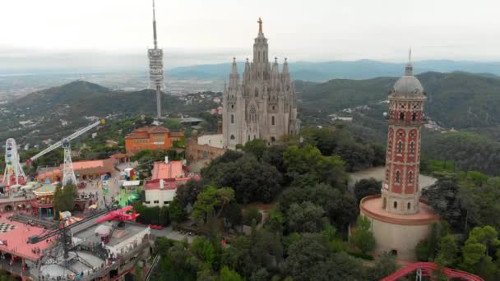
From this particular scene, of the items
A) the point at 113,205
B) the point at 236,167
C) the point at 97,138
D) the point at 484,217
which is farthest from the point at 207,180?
the point at 97,138

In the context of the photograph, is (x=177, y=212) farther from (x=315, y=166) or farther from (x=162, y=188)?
(x=315, y=166)

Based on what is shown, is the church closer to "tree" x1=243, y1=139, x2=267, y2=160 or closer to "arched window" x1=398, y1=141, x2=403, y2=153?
"tree" x1=243, y1=139, x2=267, y2=160

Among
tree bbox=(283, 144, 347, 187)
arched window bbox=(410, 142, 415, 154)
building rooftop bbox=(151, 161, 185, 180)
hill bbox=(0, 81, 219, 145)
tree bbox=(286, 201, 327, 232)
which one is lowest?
hill bbox=(0, 81, 219, 145)

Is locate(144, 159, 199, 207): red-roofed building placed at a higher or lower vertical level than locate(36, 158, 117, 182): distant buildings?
higher

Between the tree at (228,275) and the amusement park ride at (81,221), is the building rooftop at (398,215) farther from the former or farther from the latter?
the amusement park ride at (81,221)

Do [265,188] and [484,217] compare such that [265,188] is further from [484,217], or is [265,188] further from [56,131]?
[56,131]

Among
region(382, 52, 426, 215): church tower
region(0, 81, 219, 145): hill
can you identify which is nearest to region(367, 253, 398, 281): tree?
region(382, 52, 426, 215): church tower
